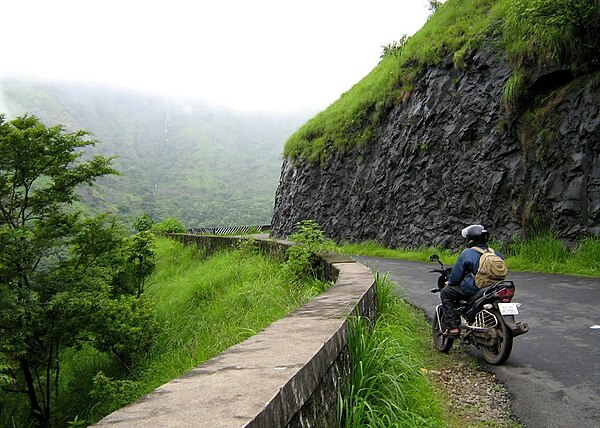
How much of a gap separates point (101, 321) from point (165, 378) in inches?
143

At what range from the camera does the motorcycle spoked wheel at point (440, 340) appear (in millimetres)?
5730

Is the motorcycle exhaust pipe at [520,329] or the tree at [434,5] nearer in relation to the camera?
the motorcycle exhaust pipe at [520,329]

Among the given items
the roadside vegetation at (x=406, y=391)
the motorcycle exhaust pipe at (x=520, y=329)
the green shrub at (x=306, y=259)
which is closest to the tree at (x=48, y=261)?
the green shrub at (x=306, y=259)

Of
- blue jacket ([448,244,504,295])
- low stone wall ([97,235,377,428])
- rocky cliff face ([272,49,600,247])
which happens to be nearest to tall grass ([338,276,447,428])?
low stone wall ([97,235,377,428])

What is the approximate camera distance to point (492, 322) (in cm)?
515

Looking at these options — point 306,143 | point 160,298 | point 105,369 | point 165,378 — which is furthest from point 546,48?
point 306,143

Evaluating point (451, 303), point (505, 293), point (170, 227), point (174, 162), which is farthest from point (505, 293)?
point (174, 162)

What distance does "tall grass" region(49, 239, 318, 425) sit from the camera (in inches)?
265

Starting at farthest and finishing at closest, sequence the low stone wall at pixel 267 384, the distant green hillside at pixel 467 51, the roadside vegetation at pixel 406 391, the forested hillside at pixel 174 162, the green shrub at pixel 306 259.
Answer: the forested hillside at pixel 174 162, the distant green hillside at pixel 467 51, the green shrub at pixel 306 259, the roadside vegetation at pixel 406 391, the low stone wall at pixel 267 384

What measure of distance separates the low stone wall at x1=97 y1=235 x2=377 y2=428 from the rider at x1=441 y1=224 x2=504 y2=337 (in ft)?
6.74

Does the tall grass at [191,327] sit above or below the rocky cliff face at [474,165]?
below

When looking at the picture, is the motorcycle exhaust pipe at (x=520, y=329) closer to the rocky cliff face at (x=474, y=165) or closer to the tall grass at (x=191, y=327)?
the tall grass at (x=191, y=327)

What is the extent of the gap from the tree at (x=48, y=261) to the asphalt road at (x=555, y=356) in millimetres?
6254

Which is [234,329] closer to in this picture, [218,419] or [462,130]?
[218,419]
